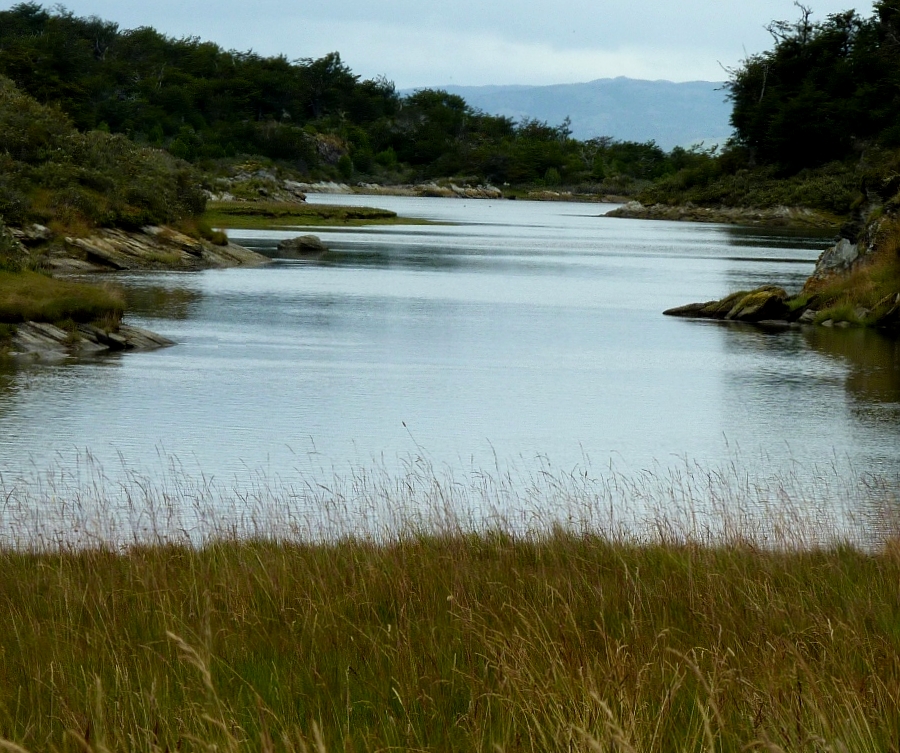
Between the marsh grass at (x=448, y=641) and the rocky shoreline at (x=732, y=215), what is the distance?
113 meters

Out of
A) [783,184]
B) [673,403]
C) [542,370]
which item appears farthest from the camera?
[783,184]

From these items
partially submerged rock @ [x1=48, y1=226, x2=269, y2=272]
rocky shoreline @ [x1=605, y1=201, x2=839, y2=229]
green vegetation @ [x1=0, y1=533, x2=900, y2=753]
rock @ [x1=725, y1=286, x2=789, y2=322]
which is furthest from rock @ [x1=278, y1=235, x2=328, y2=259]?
rocky shoreline @ [x1=605, y1=201, x2=839, y2=229]

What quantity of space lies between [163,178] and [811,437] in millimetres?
42195

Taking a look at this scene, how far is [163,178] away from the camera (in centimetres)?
5716

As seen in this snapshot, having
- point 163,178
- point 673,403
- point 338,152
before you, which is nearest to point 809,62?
point 338,152

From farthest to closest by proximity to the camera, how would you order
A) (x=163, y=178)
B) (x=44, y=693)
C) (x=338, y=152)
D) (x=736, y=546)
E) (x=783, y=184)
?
(x=338, y=152)
(x=783, y=184)
(x=163, y=178)
(x=736, y=546)
(x=44, y=693)

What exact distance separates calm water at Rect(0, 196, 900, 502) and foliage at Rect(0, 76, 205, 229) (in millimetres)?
4741

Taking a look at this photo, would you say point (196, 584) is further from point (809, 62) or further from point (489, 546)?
point (809, 62)

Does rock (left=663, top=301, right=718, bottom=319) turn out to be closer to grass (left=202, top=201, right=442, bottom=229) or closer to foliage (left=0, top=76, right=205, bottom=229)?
foliage (left=0, top=76, right=205, bottom=229)

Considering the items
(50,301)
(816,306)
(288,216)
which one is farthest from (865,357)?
(288,216)

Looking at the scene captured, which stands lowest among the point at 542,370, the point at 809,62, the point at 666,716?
the point at 542,370

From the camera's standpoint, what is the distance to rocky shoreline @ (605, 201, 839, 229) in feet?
404

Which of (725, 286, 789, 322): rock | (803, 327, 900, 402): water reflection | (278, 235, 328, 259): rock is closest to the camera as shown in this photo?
(803, 327, 900, 402): water reflection

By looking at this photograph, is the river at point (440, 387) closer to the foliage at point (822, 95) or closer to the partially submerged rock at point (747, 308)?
the partially submerged rock at point (747, 308)
